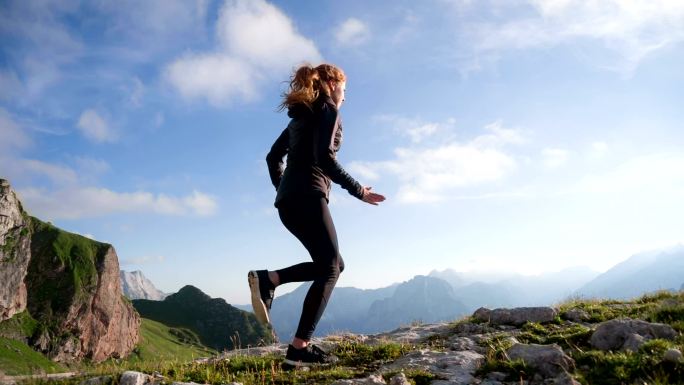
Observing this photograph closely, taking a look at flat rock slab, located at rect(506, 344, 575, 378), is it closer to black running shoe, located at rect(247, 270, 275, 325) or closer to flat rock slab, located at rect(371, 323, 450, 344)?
flat rock slab, located at rect(371, 323, 450, 344)

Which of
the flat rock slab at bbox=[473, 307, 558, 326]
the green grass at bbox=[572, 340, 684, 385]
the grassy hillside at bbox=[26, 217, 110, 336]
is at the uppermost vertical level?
the grassy hillside at bbox=[26, 217, 110, 336]

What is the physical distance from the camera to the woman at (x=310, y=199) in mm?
5652

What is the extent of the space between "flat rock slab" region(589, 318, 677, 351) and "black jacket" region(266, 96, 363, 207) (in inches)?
144

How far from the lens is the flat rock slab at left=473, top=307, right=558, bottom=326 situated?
8.45 meters

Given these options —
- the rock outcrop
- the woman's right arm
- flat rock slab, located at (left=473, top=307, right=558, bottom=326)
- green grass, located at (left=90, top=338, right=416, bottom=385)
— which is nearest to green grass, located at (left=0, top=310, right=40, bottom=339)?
the rock outcrop

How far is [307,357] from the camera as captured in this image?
230 inches

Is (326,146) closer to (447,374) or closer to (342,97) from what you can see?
(342,97)

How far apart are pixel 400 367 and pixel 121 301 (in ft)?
643

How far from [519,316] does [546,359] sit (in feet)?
12.9

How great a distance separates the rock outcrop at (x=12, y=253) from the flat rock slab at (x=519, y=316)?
169 metres

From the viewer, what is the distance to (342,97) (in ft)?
21.1

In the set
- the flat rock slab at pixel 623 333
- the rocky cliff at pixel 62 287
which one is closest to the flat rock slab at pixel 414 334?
the flat rock slab at pixel 623 333

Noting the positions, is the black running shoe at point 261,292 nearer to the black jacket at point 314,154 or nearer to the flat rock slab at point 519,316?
the black jacket at point 314,154

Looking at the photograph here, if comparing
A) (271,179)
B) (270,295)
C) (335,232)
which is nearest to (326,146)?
(335,232)
